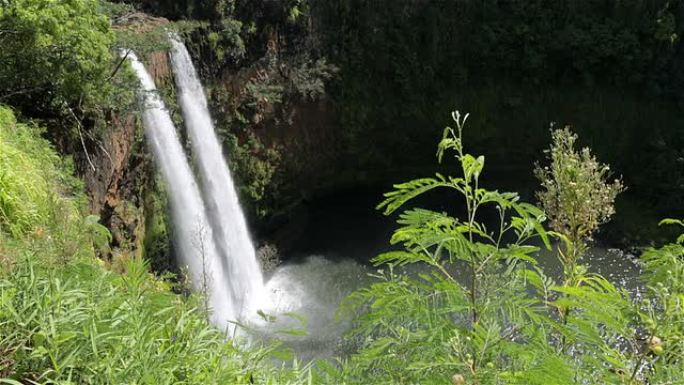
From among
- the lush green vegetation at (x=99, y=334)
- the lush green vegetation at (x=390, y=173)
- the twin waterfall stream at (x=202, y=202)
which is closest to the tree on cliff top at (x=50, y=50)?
the lush green vegetation at (x=390, y=173)

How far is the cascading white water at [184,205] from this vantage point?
31.3 ft

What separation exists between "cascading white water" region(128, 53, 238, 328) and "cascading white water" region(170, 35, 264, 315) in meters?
0.43

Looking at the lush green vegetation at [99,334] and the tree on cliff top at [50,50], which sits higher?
the tree on cliff top at [50,50]

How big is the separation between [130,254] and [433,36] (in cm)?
1172

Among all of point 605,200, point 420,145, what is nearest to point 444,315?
point 605,200

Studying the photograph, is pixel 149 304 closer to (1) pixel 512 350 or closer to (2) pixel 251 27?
(1) pixel 512 350

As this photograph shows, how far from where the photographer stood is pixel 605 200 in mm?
2967

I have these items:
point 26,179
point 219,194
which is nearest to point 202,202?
point 219,194

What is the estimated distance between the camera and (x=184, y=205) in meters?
10.4

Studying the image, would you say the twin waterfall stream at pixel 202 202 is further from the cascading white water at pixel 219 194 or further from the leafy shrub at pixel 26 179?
the leafy shrub at pixel 26 179

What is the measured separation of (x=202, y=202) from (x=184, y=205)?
2.68 feet

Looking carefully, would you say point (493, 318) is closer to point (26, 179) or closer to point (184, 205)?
point (26, 179)

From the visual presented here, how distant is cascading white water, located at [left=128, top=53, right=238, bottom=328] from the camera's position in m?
9.55

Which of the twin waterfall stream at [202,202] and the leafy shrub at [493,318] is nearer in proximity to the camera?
the leafy shrub at [493,318]
